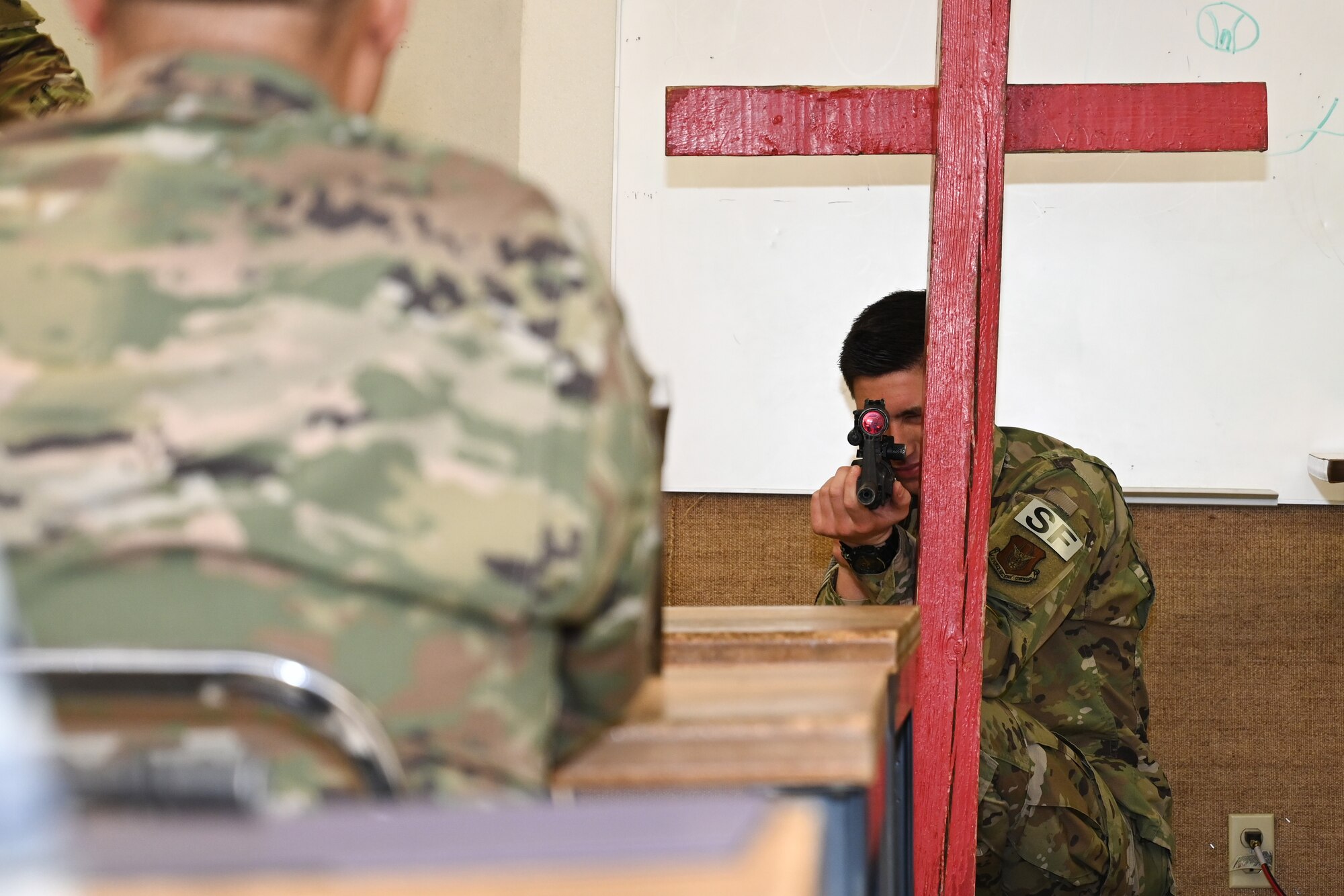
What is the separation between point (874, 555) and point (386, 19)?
1.05 meters

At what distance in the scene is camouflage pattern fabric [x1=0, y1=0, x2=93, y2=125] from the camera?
1.24 meters

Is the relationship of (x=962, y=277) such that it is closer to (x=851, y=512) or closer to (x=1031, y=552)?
(x=851, y=512)

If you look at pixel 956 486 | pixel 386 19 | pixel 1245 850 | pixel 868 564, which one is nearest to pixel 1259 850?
pixel 1245 850

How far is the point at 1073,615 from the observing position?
1570 mm

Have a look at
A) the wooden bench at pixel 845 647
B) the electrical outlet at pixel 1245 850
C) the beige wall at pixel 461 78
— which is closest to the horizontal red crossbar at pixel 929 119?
the wooden bench at pixel 845 647

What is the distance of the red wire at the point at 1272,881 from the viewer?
80.5 inches

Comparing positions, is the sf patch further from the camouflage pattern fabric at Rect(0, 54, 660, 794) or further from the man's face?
the camouflage pattern fabric at Rect(0, 54, 660, 794)

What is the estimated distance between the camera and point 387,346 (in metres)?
0.50

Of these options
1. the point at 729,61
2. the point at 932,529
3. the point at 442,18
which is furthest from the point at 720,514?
the point at 932,529

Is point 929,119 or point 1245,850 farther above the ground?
point 929,119

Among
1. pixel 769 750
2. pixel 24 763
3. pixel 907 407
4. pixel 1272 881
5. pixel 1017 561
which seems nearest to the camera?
pixel 24 763

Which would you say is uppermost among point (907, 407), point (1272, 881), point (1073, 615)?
point (907, 407)

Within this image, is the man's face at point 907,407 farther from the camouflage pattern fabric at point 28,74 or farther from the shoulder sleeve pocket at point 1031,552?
the camouflage pattern fabric at point 28,74

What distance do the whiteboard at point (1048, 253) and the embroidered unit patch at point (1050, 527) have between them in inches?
22.0
